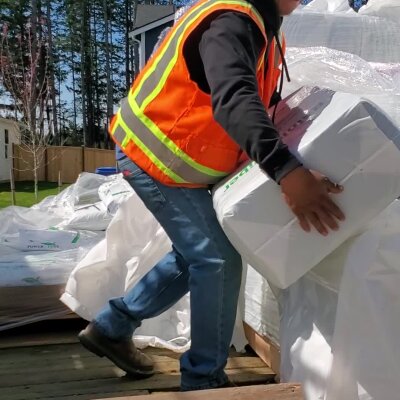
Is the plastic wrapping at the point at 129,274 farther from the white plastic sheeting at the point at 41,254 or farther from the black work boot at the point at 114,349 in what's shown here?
the black work boot at the point at 114,349

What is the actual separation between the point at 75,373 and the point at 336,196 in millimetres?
1130

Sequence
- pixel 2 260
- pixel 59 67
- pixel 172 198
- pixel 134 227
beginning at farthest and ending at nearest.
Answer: pixel 59 67 < pixel 2 260 < pixel 134 227 < pixel 172 198

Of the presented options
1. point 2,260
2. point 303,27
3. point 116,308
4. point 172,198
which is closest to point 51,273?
point 2,260

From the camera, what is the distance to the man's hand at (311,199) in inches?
51.4

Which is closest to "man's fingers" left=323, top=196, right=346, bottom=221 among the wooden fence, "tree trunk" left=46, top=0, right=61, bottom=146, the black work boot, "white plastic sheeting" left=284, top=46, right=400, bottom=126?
"white plastic sheeting" left=284, top=46, right=400, bottom=126

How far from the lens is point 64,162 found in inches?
854

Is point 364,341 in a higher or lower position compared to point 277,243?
lower

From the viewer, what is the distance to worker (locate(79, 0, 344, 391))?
1378 millimetres

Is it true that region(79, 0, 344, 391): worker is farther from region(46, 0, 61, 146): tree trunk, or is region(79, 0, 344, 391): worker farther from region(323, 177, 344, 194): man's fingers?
region(46, 0, 61, 146): tree trunk

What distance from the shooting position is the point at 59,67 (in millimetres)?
30438

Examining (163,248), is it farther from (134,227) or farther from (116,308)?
(116,308)

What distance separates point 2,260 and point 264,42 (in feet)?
6.07

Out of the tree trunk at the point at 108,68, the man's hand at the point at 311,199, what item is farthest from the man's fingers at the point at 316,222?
the tree trunk at the point at 108,68

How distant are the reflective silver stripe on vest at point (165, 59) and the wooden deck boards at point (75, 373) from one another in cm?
89
